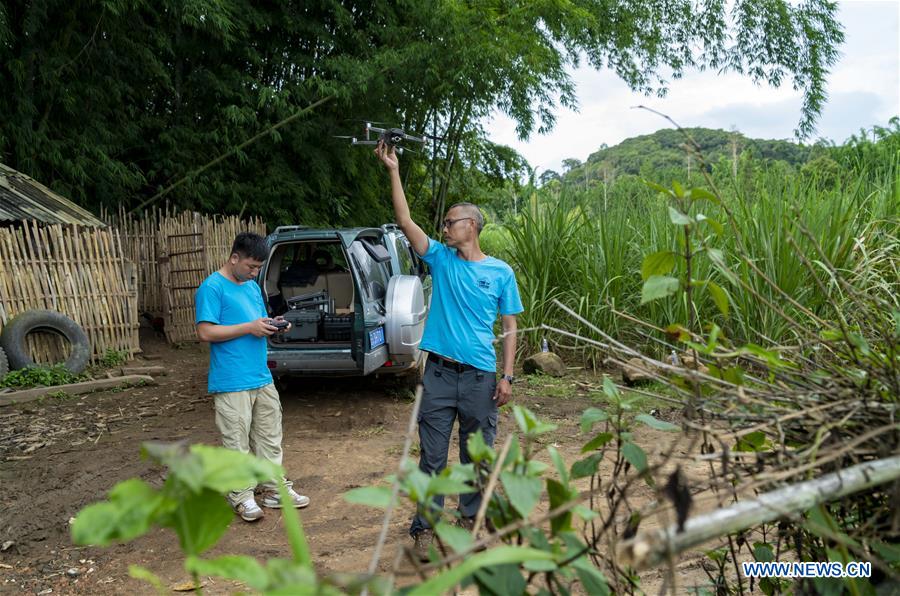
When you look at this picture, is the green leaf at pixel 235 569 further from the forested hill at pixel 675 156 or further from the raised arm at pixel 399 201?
the raised arm at pixel 399 201

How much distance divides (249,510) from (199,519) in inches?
158

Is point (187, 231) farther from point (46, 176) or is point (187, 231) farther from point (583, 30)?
point (583, 30)

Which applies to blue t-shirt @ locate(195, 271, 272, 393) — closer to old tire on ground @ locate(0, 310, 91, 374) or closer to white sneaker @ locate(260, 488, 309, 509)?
white sneaker @ locate(260, 488, 309, 509)

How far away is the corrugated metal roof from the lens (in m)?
9.73

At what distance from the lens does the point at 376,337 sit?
697 cm

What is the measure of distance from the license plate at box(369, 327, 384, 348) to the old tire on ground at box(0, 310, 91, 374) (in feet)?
15.4

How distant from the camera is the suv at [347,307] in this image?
7062 mm

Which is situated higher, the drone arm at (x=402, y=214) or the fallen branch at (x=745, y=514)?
the drone arm at (x=402, y=214)

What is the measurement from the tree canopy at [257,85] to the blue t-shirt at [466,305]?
825 centimetres

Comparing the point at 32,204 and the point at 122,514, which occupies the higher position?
the point at 32,204

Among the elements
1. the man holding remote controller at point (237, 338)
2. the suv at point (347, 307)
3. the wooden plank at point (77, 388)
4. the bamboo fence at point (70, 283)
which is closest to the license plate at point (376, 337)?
the suv at point (347, 307)

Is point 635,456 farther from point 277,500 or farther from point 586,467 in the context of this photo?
point 277,500

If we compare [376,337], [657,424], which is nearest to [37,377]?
[376,337]

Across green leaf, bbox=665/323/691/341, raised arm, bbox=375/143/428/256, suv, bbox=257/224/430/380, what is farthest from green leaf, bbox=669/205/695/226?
suv, bbox=257/224/430/380
